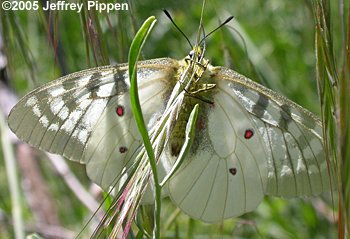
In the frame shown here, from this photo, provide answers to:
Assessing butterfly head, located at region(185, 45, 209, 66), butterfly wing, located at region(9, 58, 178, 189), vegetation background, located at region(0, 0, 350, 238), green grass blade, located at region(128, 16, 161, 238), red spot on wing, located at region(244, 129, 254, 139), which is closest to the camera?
green grass blade, located at region(128, 16, 161, 238)

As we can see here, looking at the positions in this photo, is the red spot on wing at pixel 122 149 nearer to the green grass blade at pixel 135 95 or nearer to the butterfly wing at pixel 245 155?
the butterfly wing at pixel 245 155

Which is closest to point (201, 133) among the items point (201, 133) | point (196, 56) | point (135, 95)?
point (201, 133)

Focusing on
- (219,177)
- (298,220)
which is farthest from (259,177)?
Result: (298,220)

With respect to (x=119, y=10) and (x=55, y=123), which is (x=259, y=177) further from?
(x=119, y=10)

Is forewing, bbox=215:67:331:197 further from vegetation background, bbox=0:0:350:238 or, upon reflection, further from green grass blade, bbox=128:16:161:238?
green grass blade, bbox=128:16:161:238

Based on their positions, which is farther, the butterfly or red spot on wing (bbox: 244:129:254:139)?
red spot on wing (bbox: 244:129:254:139)

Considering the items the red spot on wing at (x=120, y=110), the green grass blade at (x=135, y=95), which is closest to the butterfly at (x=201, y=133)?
the red spot on wing at (x=120, y=110)

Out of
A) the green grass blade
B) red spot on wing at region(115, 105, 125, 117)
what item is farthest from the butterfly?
the green grass blade
